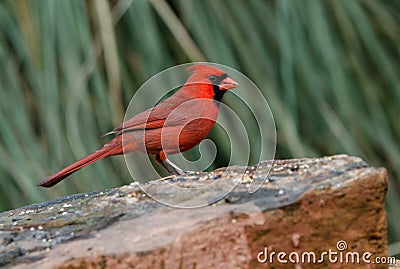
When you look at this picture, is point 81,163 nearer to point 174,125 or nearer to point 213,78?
point 174,125

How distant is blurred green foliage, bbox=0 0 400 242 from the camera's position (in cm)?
236

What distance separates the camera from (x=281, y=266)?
1269mm

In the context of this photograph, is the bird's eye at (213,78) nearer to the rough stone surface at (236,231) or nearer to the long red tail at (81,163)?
the long red tail at (81,163)

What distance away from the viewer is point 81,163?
171 centimetres

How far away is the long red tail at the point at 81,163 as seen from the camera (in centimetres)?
169

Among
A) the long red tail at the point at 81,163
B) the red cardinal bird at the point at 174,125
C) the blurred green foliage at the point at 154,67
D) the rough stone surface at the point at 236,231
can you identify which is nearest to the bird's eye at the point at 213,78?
the red cardinal bird at the point at 174,125

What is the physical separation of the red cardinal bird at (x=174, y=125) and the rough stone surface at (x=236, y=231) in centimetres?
34

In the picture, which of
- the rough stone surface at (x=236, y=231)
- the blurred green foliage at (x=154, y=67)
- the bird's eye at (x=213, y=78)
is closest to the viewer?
the rough stone surface at (x=236, y=231)

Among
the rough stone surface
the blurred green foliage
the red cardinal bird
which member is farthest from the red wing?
the blurred green foliage

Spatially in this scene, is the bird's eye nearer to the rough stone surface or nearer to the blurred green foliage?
the rough stone surface

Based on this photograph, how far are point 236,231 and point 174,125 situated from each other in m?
0.50

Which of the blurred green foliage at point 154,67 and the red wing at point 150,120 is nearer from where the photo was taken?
the red wing at point 150,120

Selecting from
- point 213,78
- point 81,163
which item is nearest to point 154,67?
point 213,78

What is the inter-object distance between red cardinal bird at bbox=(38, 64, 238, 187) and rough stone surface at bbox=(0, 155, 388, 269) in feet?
1.12
